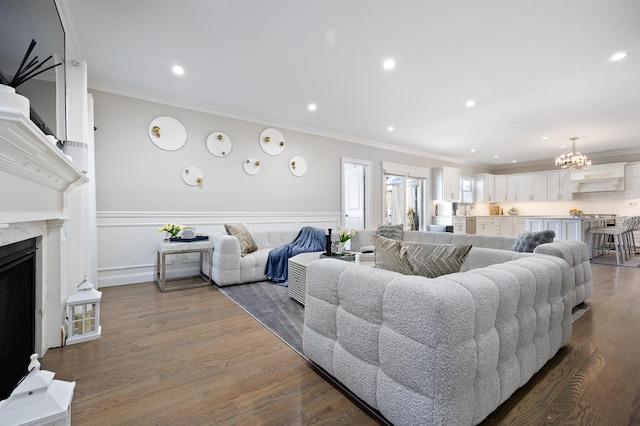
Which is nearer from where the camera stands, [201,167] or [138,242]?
[138,242]

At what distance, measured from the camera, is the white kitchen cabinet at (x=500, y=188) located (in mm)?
9289

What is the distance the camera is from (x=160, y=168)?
13.1ft

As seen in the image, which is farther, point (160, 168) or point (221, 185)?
point (221, 185)

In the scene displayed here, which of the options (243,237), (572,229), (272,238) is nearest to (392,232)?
(272,238)

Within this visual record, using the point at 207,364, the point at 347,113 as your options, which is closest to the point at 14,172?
the point at 207,364

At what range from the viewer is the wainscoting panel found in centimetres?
361

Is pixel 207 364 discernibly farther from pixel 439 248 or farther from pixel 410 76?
pixel 410 76

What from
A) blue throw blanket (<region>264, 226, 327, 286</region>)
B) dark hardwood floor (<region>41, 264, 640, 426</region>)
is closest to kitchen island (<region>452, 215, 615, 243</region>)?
dark hardwood floor (<region>41, 264, 640, 426</region>)

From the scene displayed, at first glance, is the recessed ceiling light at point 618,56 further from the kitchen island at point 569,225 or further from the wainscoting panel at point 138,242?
the wainscoting panel at point 138,242

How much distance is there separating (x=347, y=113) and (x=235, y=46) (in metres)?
→ 2.35

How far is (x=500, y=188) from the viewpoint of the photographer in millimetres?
9352

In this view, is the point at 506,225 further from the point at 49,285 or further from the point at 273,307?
the point at 49,285

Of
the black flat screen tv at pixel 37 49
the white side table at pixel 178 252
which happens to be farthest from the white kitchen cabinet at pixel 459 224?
the black flat screen tv at pixel 37 49

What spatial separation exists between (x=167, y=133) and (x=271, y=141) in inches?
67.4
